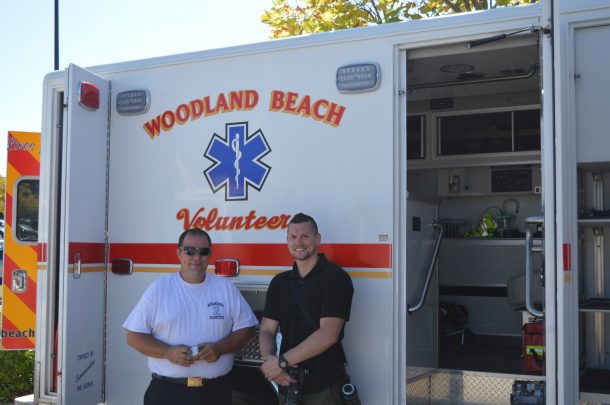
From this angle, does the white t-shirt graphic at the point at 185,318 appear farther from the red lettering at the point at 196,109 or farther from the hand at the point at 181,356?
the red lettering at the point at 196,109

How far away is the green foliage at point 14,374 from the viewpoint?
6.61 m

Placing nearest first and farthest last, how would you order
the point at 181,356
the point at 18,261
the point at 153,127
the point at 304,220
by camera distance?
1. the point at 181,356
2. the point at 304,220
3. the point at 153,127
4. the point at 18,261

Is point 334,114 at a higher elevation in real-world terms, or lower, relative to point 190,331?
higher

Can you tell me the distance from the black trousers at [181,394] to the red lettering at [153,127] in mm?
1644

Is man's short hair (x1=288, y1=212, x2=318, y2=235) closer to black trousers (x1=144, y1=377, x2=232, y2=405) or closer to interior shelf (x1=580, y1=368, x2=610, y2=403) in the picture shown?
black trousers (x1=144, y1=377, x2=232, y2=405)

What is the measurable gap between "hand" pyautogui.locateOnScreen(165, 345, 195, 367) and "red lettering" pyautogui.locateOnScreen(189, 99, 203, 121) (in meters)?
1.55

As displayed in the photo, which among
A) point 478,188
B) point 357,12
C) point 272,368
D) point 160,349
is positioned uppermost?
point 357,12

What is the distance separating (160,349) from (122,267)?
43.4 inches

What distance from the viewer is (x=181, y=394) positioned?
143 inches

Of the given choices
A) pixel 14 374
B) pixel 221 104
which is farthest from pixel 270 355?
pixel 14 374

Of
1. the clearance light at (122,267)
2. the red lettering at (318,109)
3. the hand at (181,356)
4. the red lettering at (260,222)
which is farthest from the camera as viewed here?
the clearance light at (122,267)

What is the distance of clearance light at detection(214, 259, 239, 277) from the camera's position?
4258 mm

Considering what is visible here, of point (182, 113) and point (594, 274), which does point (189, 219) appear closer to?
point (182, 113)

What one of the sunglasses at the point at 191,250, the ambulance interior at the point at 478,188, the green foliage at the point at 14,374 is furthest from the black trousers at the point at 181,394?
the green foliage at the point at 14,374
